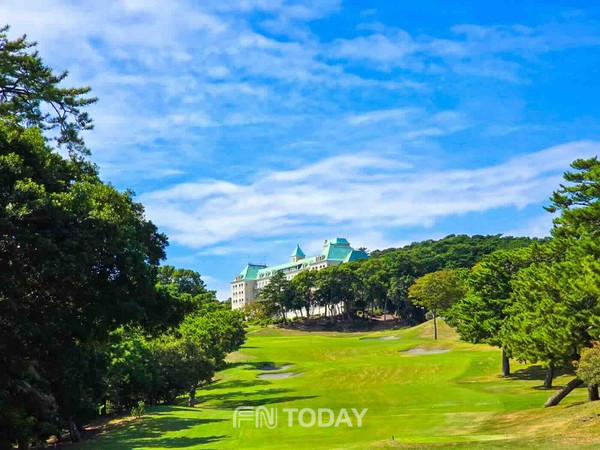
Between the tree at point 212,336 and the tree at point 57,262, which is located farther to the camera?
the tree at point 212,336

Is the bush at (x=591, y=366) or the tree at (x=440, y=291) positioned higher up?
the tree at (x=440, y=291)

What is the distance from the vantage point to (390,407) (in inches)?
1630

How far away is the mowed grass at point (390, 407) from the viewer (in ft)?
85.7

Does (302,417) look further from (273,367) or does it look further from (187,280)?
(187,280)

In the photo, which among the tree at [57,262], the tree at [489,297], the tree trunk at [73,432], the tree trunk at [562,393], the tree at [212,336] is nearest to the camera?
the tree at [57,262]

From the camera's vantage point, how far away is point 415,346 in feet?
284

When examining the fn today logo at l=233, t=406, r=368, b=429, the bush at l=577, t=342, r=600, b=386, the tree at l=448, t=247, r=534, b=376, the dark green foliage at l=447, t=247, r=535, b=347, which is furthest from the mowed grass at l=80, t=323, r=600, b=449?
the dark green foliage at l=447, t=247, r=535, b=347

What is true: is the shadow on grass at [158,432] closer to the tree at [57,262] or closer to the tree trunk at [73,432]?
the tree trunk at [73,432]

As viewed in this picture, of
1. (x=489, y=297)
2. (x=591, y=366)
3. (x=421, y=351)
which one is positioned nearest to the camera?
(x=591, y=366)

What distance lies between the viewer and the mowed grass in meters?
26.1

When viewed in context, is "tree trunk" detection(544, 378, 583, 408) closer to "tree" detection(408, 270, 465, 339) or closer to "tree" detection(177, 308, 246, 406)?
"tree" detection(177, 308, 246, 406)

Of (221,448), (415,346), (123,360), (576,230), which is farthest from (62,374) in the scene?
(415,346)

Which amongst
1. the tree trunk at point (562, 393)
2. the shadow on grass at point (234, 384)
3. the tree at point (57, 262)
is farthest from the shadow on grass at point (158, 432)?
the shadow on grass at point (234, 384)

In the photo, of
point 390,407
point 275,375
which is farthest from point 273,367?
point 390,407
